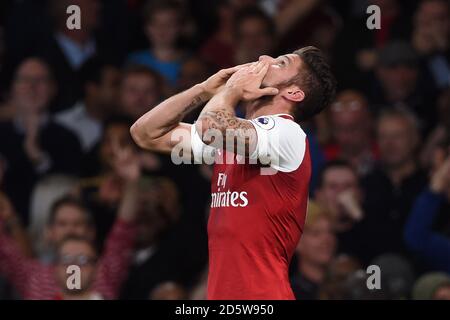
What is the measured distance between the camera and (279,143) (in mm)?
6082

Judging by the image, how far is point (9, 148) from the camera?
937 cm

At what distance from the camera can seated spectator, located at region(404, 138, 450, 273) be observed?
335 inches

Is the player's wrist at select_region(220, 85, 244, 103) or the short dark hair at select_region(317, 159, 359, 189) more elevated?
the player's wrist at select_region(220, 85, 244, 103)

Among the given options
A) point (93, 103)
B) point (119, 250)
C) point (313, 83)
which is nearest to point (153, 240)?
point (119, 250)

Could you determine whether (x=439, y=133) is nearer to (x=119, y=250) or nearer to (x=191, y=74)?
(x=191, y=74)

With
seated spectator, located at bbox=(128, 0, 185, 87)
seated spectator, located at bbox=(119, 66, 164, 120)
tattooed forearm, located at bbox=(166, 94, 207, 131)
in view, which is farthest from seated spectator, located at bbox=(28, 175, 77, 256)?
tattooed forearm, located at bbox=(166, 94, 207, 131)

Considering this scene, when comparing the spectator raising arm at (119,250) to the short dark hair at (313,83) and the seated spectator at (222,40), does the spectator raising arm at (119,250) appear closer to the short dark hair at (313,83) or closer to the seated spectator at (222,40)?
the seated spectator at (222,40)

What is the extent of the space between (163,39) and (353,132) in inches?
63.9

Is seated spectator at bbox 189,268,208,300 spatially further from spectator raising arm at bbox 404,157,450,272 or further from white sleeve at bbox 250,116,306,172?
white sleeve at bbox 250,116,306,172

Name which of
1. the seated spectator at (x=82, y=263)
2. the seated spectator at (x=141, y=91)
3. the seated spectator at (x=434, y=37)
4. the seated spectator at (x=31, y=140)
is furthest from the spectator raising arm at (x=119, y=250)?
the seated spectator at (x=434, y=37)

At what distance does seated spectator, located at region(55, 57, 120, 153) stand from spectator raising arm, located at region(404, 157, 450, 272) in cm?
240

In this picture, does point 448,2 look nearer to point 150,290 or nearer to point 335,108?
point 335,108

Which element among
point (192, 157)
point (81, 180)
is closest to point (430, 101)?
point (81, 180)

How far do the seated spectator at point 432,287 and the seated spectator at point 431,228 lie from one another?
0.96 feet
